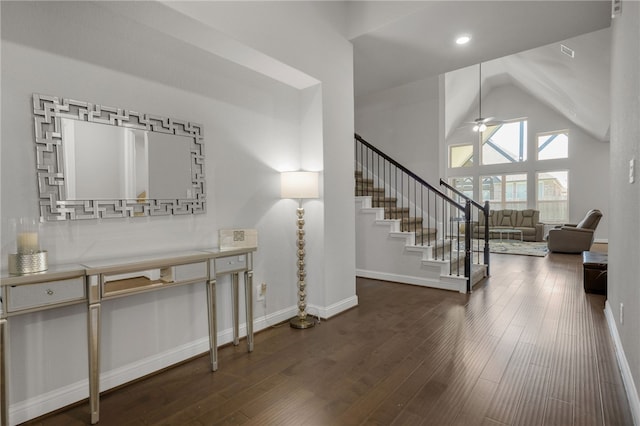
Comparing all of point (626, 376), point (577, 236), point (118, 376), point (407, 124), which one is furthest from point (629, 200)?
point (577, 236)

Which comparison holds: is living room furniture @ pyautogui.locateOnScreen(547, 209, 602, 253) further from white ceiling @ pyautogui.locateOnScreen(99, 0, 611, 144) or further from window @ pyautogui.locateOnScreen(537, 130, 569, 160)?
window @ pyautogui.locateOnScreen(537, 130, 569, 160)

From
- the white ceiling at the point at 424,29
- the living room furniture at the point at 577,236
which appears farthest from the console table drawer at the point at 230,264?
the living room furniture at the point at 577,236

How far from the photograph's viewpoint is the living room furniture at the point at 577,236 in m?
6.98

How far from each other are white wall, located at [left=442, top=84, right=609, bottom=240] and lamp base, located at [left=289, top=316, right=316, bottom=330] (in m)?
8.39

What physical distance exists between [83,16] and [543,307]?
4721mm

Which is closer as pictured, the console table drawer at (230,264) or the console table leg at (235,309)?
the console table drawer at (230,264)

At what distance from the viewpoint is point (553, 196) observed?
9977 mm

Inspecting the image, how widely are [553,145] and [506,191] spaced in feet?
6.11

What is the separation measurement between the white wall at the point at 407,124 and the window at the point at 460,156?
255 inches

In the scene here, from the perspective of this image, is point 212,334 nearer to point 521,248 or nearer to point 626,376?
point 626,376

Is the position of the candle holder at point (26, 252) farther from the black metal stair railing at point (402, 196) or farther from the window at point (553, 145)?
the window at point (553, 145)

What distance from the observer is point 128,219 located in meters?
2.15

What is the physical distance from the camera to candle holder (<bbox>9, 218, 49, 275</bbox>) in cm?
159

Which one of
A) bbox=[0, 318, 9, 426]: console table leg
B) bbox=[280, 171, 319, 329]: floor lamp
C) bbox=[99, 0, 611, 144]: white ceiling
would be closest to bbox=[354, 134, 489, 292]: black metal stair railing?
bbox=[99, 0, 611, 144]: white ceiling
